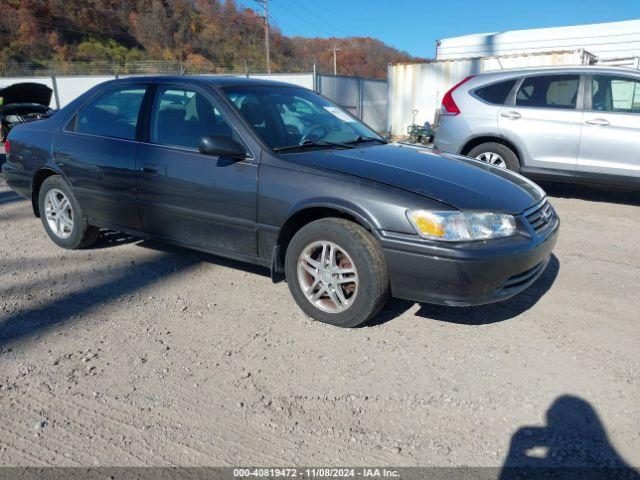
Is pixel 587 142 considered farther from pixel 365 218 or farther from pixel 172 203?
Answer: pixel 172 203

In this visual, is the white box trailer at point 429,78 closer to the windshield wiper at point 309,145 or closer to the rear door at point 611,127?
the rear door at point 611,127

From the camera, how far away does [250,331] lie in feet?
11.1

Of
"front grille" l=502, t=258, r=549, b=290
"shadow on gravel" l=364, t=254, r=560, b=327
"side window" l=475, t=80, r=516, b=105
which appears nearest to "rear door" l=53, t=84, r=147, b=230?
"shadow on gravel" l=364, t=254, r=560, b=327

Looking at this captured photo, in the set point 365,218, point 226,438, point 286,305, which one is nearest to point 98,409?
point 226,438

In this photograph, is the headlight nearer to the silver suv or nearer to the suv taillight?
the silver suv

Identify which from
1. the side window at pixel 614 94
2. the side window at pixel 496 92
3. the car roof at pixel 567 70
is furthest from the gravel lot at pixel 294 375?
the side window at pixel 496 92

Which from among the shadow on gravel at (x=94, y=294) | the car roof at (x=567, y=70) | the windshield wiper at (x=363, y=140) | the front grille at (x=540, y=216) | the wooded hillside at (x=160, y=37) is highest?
the wooded hillside at (x=160, y=37)

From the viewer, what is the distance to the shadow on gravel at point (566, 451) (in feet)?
7.11

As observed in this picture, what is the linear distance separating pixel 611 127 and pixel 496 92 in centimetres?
146

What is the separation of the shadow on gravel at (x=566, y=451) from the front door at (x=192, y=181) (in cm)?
210

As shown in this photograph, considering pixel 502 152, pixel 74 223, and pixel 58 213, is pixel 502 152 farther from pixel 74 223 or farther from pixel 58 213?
pixel 58 213

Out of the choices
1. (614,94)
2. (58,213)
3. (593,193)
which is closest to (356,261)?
(58,213)

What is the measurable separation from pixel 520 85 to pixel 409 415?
5556mm

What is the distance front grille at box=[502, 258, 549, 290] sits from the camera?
3188 millimetres
